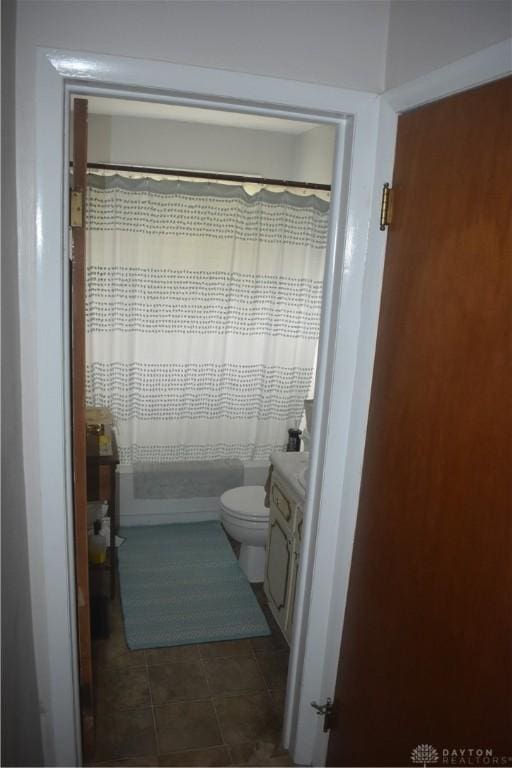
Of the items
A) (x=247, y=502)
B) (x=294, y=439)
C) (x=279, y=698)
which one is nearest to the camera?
(x=279, y=698)

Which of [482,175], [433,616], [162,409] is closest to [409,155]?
[482,175]

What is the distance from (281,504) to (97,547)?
796mm

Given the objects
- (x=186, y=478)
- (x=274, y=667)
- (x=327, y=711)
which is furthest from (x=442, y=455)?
(x=186, y=478)

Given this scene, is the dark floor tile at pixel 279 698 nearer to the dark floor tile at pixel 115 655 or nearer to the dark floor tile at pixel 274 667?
the dark floor tile at pixel 274 667

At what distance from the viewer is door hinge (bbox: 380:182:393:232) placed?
137 centimetres

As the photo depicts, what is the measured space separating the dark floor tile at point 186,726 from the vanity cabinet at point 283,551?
46 cm

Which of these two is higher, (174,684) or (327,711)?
(327,711)

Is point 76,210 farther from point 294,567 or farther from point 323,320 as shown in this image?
point 294,567

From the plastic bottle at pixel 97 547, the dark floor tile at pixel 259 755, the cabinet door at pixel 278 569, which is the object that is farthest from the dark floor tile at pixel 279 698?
the plastic bottle at pixel 97 547

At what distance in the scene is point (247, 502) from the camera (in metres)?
2.92

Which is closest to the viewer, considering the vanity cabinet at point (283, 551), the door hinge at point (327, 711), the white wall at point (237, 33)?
the white wall at point (237, 33)

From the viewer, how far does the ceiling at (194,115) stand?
9.59 feet

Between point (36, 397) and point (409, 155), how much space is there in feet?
3.45

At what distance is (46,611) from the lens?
1447 mm
